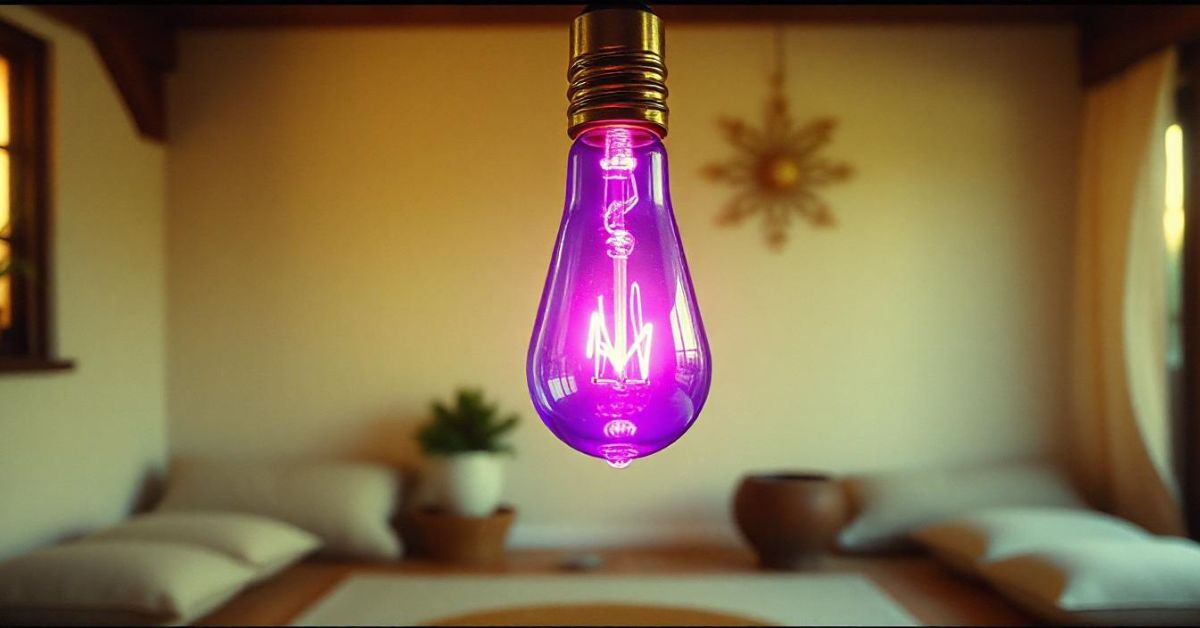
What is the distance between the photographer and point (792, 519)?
3.22m

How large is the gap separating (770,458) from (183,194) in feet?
8.40

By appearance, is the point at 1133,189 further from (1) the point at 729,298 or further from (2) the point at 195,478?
(2) the point at 195,478

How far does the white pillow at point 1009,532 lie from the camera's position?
2.83 m

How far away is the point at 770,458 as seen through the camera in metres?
3.79

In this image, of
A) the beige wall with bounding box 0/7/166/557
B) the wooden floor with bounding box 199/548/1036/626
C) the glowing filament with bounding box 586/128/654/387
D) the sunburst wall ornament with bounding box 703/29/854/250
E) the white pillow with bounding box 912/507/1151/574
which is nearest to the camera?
the glowing filament with bounding box 586/128/654/387

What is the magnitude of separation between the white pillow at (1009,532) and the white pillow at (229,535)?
82.5 inches

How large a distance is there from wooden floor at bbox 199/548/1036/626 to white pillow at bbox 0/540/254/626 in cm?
23

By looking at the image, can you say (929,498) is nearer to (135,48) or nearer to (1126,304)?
(1126,304)

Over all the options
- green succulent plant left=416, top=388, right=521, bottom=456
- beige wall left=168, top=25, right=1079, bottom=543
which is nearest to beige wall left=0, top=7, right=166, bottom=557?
beige wall left=168, top=25, right=1079, bottom=543

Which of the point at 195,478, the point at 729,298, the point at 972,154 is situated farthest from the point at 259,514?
the point at 972,154

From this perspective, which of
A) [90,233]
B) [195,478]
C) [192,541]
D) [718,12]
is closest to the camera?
[192,541]

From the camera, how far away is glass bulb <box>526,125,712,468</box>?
2.34ft

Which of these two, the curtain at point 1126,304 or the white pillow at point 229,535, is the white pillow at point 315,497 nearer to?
the white pillow at point 229,535

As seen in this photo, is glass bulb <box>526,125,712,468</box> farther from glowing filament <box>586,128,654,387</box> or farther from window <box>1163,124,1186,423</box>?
window <box>1163,124,1186,423</box>
